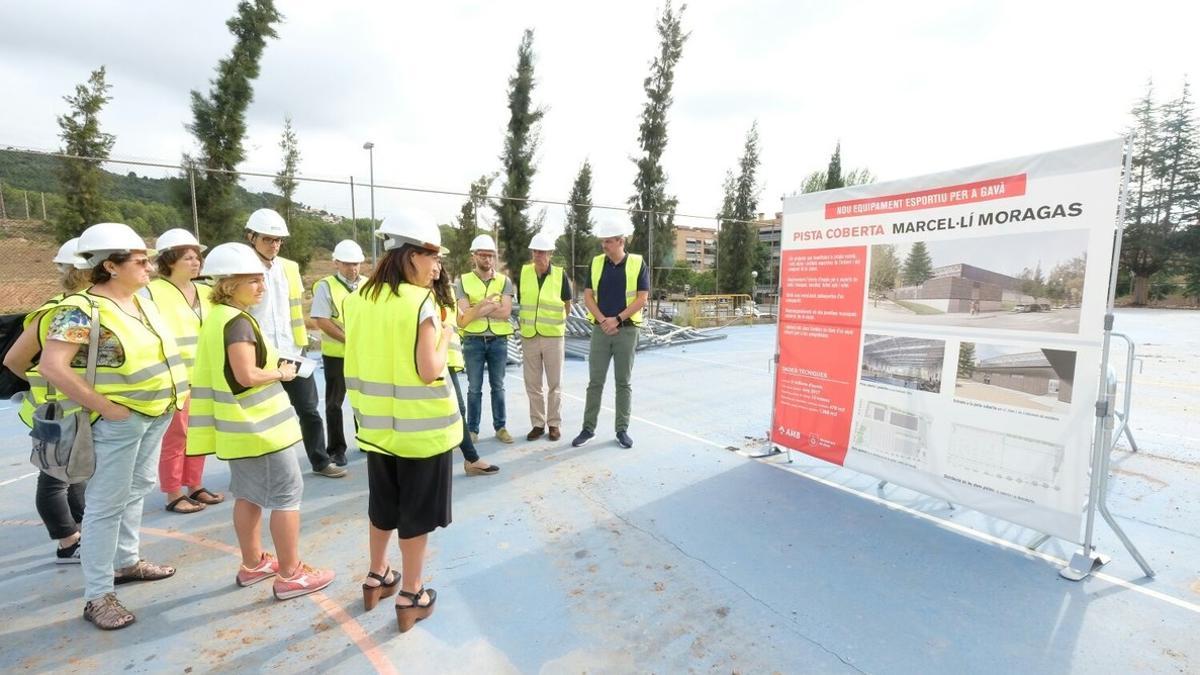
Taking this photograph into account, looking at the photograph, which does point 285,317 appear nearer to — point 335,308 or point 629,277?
point 335,308

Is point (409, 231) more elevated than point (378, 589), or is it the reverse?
point (409, 231)

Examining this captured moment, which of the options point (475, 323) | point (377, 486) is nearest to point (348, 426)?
point (475, 323)

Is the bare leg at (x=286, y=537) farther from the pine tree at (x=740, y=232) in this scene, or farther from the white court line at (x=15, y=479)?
the pine tree at (x=740, y=232)

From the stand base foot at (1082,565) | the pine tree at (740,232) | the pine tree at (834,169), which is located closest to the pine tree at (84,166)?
the stand base foot at (1082,565)

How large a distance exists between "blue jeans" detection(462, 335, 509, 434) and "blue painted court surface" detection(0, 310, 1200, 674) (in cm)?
76

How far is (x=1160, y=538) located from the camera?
3150mm

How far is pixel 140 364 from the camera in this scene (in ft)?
7.78

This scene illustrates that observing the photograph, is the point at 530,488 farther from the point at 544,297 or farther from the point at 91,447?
the point at 91,447

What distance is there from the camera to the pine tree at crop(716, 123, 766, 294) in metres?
23.5

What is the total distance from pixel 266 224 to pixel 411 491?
7.78 ft

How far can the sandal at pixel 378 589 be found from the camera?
96.8 inches

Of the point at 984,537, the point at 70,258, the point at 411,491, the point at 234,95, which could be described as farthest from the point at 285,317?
the point at 234,95

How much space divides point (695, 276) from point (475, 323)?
38107 millimetres

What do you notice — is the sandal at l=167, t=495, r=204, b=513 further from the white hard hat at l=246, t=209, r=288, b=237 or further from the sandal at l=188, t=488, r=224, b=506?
the white hard hat at l=246, t=209, r=288, b=237
